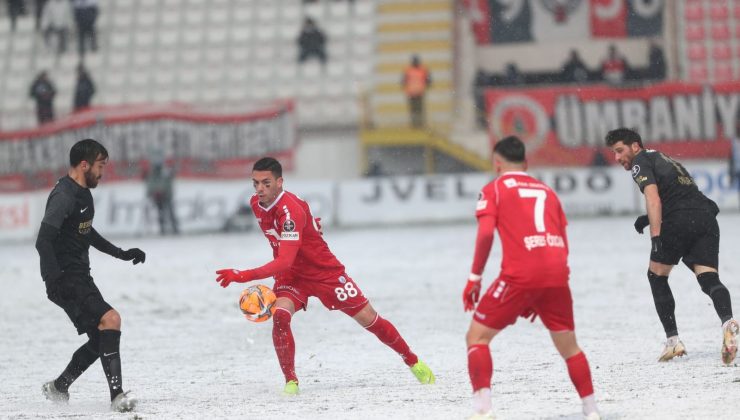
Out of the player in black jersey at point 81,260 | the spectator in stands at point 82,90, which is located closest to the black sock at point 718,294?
the player in black jersey at point 81,260

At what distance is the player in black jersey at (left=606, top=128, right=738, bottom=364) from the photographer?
28.3 ft

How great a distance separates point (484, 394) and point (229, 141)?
23.4 metres

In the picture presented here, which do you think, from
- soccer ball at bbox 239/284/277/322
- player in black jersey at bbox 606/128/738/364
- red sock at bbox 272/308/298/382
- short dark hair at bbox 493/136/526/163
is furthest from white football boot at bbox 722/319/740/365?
soccer ball at bbox 239/284/277/322

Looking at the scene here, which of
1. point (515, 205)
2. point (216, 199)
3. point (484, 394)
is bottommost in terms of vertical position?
point (216, 199)

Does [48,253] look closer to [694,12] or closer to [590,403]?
[590,403]

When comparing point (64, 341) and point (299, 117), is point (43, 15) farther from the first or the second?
point (64, 341)

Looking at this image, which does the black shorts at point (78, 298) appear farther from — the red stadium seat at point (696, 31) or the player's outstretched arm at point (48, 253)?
the red stadium seat at point (696, 31)

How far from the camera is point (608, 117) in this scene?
27.7 metres

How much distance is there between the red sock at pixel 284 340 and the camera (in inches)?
319

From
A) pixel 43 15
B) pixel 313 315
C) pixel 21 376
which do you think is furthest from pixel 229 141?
pixel 21 376

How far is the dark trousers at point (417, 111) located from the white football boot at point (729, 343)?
68.4 feet

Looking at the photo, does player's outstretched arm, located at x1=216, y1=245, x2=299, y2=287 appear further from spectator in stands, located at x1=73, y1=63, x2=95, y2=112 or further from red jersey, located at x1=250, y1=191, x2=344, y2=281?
spectator in stands, located at x1=73, y1=63, x2=95, y2=112

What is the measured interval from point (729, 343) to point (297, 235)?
3092 mm

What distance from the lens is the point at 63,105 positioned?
31.8 m
